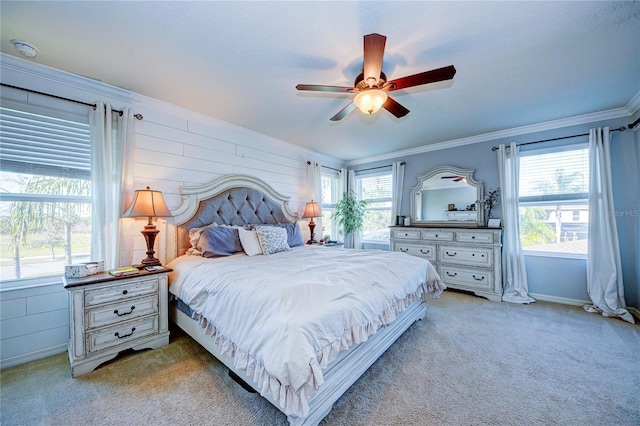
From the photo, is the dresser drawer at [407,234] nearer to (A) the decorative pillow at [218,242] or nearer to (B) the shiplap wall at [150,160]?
(B) the shiplap wall at [150,160]

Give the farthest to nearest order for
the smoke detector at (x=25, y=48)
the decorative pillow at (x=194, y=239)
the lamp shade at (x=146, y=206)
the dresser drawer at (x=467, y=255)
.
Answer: the dresser drawer at (x=467, y=255)
the decorative pillow at (x=194, y=239)
the lamp shade at (x=146, y=206)
the smoke detector at (x=25, y=48)

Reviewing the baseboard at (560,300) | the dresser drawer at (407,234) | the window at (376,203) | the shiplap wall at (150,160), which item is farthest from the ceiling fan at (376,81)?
the baseboard at (560,300)

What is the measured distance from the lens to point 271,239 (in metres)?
3.08

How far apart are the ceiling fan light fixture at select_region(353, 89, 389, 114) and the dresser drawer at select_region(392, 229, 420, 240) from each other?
9.62 feet

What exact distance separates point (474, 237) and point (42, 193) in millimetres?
5268

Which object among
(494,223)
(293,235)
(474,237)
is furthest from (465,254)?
(293,235)

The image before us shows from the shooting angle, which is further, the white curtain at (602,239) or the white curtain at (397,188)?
the white curtain at (397,188)

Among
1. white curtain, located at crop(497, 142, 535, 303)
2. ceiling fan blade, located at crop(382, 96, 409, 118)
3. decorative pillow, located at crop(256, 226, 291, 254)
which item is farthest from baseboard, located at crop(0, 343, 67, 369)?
white curtain, located at crop(497, 142, 535, 303)

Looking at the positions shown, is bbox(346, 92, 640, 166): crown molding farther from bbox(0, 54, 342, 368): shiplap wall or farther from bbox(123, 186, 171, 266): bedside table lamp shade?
bbox(123, 186, 171, 266): bedside table lamp shade

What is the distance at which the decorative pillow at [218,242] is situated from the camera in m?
2.70

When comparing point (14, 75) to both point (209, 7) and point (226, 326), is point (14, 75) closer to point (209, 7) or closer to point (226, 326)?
point (209, 7)

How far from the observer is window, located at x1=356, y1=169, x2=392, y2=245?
17.3 feet

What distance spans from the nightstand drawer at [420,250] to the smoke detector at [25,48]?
5.04 meters

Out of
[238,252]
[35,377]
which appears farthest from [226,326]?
[35,377]
